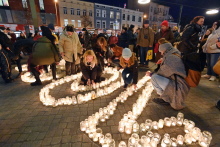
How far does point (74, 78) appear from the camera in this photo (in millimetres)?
5305

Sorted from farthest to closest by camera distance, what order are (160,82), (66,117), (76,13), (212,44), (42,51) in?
(76,13), (212,44), (42,51), (160,82), (66,117)

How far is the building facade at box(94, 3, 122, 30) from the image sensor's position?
3170 centimetres

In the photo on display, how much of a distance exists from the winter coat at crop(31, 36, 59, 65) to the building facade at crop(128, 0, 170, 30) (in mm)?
41072

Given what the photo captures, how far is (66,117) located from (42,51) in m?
2.49

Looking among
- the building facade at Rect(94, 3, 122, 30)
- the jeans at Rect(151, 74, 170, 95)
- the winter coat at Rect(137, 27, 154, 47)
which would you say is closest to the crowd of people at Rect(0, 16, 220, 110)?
the jeans at Rect(151, 74, 170, 95)

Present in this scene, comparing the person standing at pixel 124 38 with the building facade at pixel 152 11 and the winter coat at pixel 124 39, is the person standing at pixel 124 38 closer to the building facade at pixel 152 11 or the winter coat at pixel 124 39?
the winter coat at pixel 124 39

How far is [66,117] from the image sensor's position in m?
2.94

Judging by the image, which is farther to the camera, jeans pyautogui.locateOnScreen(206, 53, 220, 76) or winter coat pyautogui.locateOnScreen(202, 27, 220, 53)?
jeans pyautogui.locateOnScreen(206, 53, 220, 76)

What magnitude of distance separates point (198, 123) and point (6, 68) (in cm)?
598

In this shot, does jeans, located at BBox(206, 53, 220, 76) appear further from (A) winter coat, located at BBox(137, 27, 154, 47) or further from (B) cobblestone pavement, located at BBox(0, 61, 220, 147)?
(A) winter coat, located at BBox(137, 27, 154, 47)

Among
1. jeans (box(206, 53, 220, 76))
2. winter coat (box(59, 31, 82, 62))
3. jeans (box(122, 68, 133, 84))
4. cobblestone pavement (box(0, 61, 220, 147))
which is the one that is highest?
winter coat (box(59, 31, 82, 62))

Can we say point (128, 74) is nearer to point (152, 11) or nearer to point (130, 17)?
point (130, 17)

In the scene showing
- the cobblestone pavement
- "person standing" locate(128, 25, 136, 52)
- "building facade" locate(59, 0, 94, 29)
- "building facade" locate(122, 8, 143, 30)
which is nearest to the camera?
the cobblestone pavement

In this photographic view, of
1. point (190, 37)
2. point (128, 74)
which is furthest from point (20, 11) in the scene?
point (190, 37)
